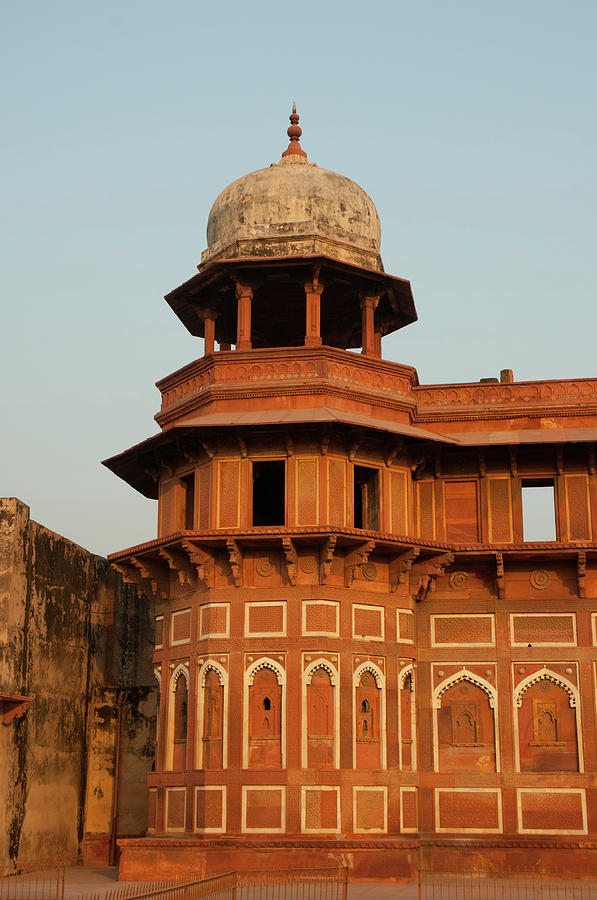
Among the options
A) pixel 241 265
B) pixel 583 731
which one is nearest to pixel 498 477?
pixel 583 731

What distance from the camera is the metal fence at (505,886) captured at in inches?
788

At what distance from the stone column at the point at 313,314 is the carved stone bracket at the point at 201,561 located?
16.4ft

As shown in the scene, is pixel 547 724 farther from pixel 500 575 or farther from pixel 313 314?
pixel 313 314

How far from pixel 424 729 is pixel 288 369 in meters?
8.07

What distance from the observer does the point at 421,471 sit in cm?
2583

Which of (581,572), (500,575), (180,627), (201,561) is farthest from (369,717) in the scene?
(581,572)

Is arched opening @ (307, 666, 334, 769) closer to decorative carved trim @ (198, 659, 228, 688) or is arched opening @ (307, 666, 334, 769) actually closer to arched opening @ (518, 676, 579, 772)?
decorative carved trim @ (198, 659, 228, 688)

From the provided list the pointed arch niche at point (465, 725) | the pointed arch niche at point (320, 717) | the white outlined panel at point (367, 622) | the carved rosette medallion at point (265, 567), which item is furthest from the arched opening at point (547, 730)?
the carved rosette medallion at point (265, 567)

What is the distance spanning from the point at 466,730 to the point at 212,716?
17.5 feet

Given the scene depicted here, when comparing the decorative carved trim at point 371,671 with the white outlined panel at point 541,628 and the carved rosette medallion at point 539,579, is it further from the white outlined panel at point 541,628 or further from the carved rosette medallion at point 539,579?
the carved rosette medallion at point 539,579

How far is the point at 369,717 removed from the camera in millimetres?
23359

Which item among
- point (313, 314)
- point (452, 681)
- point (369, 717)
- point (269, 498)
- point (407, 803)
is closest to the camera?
point (407, 803)

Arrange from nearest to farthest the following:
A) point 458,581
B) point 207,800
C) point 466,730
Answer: point 207,800
point 466,730
point 458,581

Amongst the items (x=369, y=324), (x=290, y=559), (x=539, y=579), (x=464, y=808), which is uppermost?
(x=369, y=324)
